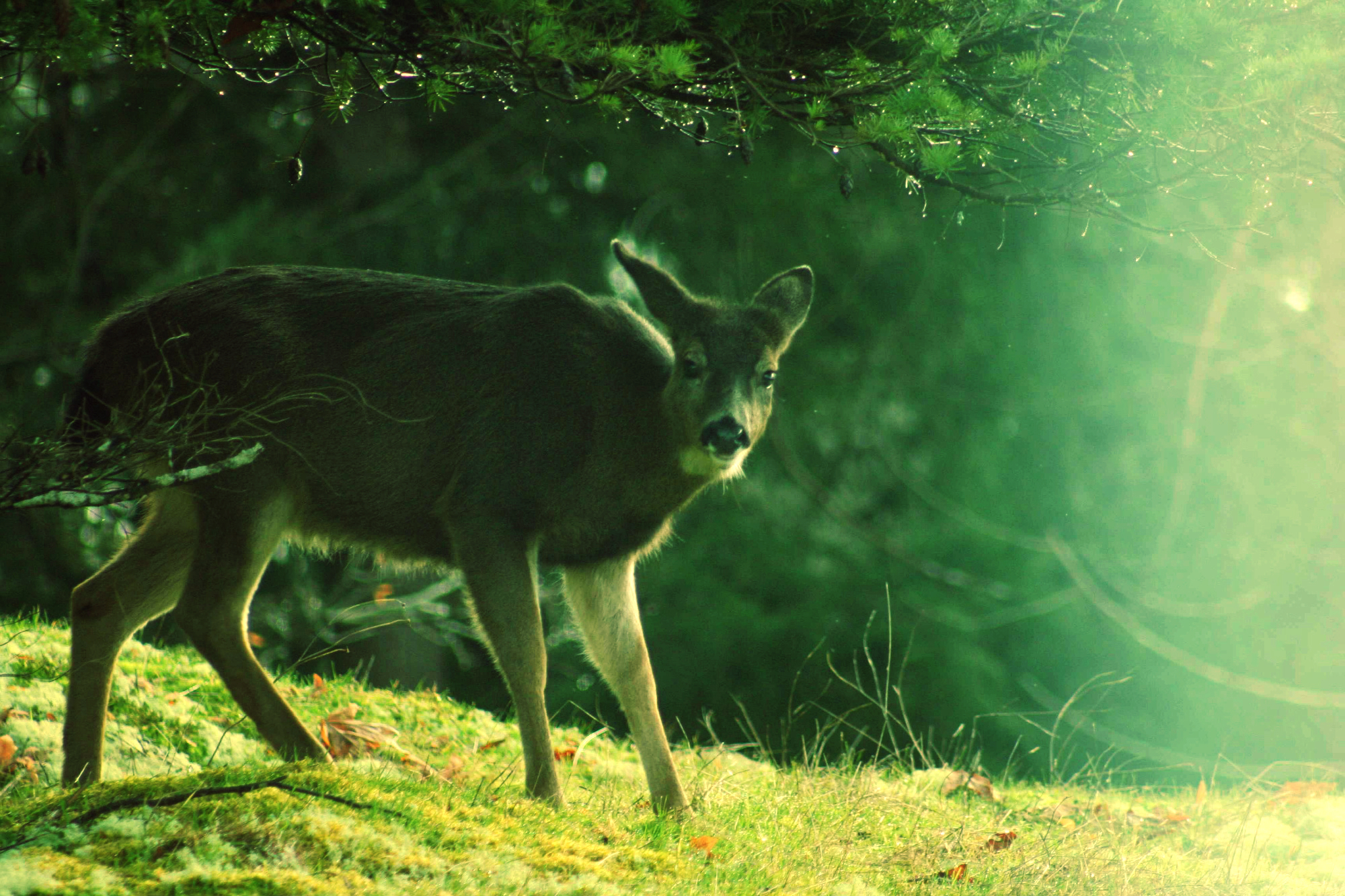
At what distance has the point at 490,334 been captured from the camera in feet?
17.7

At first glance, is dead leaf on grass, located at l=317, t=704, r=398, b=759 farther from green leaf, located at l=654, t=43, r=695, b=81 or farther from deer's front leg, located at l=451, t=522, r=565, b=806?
green leaf, located at l=654, t=43, r=695, b=81

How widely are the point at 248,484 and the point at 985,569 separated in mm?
9589

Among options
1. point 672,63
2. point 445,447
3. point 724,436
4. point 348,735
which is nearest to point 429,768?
point 348,735

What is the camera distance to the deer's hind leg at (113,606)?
4.56 metres

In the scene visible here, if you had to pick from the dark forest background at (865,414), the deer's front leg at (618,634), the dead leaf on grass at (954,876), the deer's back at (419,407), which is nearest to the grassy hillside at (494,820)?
the dead leaf on grass at (954,876)

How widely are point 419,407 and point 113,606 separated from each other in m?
1.44

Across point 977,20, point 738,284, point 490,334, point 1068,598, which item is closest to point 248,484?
point 490,334

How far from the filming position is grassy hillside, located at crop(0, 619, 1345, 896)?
315cm

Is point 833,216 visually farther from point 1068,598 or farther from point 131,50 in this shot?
point 131,50

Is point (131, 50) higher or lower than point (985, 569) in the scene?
higher

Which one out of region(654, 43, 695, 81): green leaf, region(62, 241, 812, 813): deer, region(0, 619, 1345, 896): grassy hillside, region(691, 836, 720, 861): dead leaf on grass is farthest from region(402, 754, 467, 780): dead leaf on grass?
region(654, 43, 695, 81): green leaf

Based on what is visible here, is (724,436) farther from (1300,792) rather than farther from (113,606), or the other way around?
(1300,792)

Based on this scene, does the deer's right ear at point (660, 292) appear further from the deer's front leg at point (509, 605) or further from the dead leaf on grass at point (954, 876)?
the dead leaf on grass at point (954, 876)

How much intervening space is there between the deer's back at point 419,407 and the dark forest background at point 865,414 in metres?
5.20
